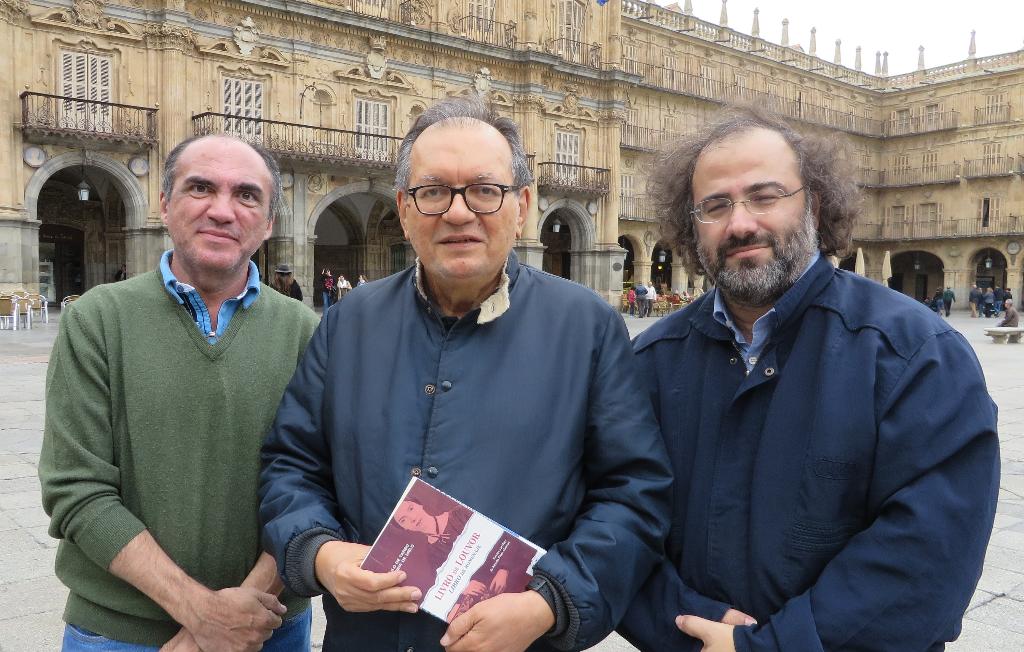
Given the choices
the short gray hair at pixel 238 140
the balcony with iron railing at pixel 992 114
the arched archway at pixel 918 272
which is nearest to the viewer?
the short gray hair at pixel 238 140

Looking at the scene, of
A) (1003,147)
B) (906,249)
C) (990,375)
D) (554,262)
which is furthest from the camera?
(906,249)

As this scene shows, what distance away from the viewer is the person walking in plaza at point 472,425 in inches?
65.2

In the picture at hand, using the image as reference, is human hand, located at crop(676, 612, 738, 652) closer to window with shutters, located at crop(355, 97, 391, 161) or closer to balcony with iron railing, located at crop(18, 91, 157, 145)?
balcony with iron railing, located at crop(18, 91, 157, 145)

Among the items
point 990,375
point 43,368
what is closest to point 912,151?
point 990,375

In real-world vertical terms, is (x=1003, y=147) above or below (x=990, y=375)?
above

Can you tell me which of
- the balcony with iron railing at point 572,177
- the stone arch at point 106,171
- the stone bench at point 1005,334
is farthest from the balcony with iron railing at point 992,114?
the stone arch at point 106,171

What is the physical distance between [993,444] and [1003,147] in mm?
43598

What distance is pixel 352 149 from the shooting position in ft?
70.8

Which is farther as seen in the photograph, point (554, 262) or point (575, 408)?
point (554, 262)

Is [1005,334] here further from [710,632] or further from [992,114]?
[992,114]

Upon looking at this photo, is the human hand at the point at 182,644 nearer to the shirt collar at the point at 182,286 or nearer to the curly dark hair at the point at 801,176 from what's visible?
the shirt collar at the point at 182,286

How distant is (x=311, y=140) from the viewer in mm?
21078

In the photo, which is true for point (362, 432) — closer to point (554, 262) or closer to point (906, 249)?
point (554, 262)

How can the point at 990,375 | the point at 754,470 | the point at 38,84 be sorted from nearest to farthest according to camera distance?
the point at 754,470 → the point at 990,375 → the point at 38,84
